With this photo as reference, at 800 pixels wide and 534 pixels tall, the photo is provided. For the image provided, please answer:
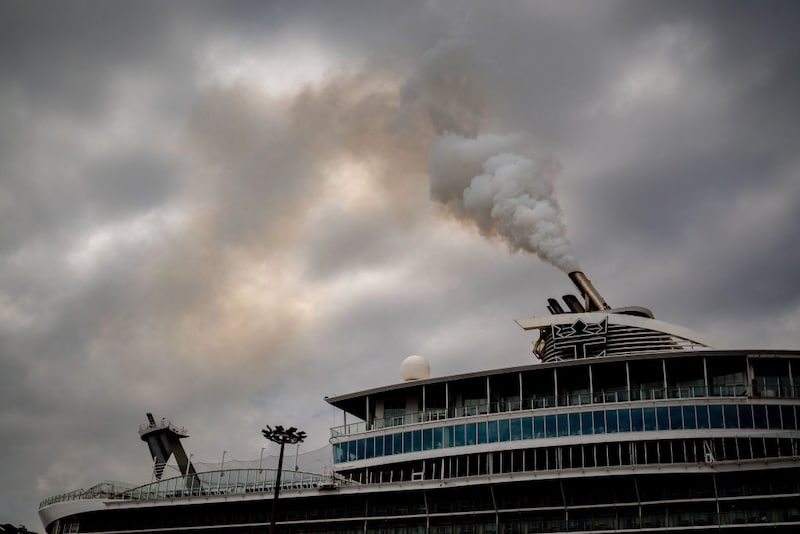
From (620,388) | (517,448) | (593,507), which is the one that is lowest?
(593,507)

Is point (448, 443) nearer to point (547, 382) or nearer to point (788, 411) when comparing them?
point (547, 382)

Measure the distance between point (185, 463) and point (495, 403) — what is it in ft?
124

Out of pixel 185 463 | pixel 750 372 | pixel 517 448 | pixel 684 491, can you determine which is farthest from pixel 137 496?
pixel 750 372

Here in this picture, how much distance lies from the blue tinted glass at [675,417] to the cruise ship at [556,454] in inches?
6.3

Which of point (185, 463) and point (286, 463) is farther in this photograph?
point (185, 463)

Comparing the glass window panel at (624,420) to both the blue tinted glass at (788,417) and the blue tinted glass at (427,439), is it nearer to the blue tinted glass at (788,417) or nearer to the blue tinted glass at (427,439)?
the blue tinted glass at (788,417)

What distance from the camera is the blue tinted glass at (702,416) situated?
66750 millimetres

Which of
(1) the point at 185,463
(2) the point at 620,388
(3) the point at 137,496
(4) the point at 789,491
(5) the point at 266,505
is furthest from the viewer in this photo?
(1) the point at 185,463

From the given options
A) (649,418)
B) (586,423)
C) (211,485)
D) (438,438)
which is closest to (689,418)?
(649,418)

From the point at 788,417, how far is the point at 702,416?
6.12m

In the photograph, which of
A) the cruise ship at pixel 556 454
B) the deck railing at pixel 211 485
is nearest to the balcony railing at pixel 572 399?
the cruise ship at pixel 556 454

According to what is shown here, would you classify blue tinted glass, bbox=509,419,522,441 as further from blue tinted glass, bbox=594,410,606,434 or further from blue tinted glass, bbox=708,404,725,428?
blue tinted glass, bbox=708,404,725,428

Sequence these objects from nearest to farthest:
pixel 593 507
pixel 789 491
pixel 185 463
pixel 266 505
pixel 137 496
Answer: pixel 789 491 → pixel 593 507 → pixel 266 505 → pixel 137 496 → pixel 185 463

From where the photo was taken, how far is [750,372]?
2694 inches
